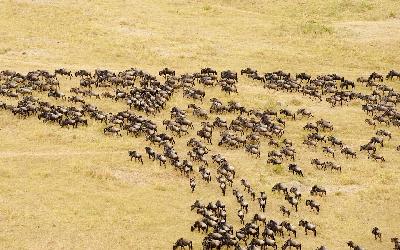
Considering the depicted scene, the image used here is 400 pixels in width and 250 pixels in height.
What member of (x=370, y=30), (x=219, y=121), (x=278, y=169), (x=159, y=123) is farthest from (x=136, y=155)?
(x=370, y=30)

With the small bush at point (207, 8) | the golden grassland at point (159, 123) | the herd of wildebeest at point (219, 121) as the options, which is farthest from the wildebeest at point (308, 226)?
the small bush at point (207, 8)

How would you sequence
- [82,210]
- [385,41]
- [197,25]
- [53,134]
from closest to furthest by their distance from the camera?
[82,210] → [53,134] → [385,41] → [197,25]

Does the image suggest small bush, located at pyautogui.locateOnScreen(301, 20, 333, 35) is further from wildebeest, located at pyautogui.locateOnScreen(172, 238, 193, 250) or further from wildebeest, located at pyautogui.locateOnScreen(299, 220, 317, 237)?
wildebeest, located at pyautogui.locateOnScreen(172, 238, 193, 250)

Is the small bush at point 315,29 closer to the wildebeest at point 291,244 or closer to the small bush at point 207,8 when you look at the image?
the small bush at point 207,8

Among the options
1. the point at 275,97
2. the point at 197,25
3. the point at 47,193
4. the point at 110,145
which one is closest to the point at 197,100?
the point at 275,97

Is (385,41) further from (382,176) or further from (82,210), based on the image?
(82,210)

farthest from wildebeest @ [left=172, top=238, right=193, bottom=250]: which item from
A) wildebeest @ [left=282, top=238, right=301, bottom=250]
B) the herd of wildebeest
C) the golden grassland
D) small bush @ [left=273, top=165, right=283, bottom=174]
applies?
small bush @ [left=273, top=165, right=283, bottom=174]

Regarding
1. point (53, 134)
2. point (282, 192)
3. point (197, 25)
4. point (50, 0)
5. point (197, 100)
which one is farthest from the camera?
point (50, 0)
